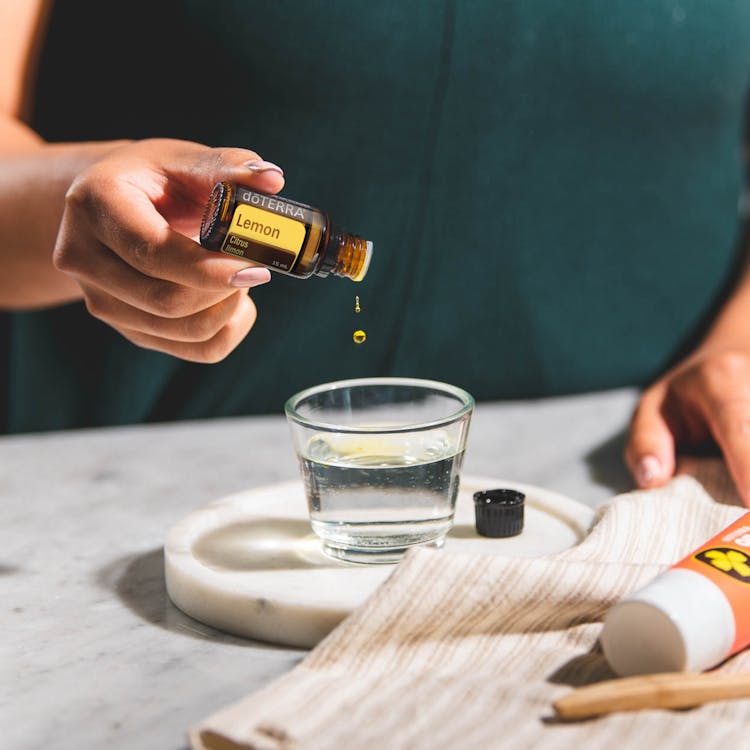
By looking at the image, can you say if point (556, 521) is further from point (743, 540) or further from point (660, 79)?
point (660, 79)

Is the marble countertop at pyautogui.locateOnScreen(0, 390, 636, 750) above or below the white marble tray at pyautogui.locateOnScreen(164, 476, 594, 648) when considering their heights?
below

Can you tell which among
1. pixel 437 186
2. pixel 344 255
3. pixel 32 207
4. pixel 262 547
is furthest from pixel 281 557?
pixel 437 186

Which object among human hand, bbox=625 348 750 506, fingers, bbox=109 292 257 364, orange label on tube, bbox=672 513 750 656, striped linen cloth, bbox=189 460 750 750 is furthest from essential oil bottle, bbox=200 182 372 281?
human hand, bbox=625 348 750 506

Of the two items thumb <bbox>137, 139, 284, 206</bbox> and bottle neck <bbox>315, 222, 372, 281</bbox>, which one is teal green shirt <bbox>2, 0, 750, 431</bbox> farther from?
bottle neck <bbox>315, 222, 372, 281</bbox>

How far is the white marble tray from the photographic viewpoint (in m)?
0.76

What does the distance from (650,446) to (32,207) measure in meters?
0.68

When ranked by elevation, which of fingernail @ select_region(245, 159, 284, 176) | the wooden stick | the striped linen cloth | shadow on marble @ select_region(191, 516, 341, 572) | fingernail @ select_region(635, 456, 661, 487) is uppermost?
fingernail @ select_region(245, 159, 284, 176)

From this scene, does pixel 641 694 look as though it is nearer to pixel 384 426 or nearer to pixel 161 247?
pixel 384 426

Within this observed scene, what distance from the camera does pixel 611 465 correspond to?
116 centimetres

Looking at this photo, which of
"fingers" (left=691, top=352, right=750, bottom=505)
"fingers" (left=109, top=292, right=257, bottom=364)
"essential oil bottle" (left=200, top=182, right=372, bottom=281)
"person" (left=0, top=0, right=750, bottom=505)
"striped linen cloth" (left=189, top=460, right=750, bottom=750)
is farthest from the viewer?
"person" (left=0, top=0, right=750, bottom=505)

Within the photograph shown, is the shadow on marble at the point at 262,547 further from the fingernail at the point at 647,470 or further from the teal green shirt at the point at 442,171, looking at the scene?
the teal green shirt at the point at 442,171

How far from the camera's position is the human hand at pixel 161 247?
0.79m

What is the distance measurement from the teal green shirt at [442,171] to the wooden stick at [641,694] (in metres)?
0.80

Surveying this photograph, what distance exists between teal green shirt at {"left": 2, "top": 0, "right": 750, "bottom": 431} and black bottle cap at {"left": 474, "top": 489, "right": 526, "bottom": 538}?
50 cm
